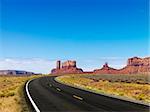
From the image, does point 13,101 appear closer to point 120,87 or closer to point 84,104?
point 84,104

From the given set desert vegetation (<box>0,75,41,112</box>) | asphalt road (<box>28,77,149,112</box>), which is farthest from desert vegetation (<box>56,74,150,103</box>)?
desert vegetation (<box>0,75,41,112</box>)

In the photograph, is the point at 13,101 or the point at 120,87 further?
the point at 120,87

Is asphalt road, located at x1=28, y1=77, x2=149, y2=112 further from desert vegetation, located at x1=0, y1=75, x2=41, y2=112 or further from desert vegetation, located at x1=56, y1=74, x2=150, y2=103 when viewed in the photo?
desert vegetation, located at x1=56, y1=74, x2=150, y2=103

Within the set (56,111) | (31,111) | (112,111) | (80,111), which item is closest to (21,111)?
(31,111)

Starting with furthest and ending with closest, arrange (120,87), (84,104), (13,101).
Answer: (120,87) → (13,101) → (84,104)

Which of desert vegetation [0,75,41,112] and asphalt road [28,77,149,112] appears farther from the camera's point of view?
desert vegetation [0,75,41,112]

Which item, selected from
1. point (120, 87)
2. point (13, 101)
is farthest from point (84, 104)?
point (120, 87)

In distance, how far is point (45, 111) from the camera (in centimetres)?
1527

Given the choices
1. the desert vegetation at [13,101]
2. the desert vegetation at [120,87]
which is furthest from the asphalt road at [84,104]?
the desert vegetation at [120,87]

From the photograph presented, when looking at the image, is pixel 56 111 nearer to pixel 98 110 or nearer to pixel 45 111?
pixel 45 111

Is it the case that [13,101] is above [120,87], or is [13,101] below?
below

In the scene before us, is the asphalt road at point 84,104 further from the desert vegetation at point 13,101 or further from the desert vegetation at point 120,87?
the desert vegetation at point 120,87

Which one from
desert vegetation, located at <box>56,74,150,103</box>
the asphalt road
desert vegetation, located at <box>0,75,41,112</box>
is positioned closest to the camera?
the asphalt road

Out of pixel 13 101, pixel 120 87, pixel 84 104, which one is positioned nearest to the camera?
pixel 84 104
